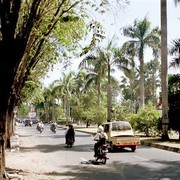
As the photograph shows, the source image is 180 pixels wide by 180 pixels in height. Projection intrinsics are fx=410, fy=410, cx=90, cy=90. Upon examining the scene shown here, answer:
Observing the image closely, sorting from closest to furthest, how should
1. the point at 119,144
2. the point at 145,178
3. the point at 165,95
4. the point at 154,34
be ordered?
1. the point at 145,178
2. the point at 119,144
3. the point at 165,95
4. the point at 154,34

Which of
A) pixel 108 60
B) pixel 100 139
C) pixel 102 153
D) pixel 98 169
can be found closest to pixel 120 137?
pixel 100 139

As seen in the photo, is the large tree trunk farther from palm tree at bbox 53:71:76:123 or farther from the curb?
palm tree at bbox 53:71:76:123

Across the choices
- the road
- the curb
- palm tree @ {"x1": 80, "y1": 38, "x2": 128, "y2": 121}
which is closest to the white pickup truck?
the curb

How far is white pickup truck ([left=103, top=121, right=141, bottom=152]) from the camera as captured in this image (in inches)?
859

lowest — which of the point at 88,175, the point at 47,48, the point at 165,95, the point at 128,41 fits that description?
the point at 88,175

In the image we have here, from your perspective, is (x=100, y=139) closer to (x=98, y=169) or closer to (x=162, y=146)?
(x=98, y=169)

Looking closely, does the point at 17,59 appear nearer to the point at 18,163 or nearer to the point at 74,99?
the point at 18,163

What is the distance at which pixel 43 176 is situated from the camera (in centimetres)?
1288

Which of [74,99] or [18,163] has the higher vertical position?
[74,99]

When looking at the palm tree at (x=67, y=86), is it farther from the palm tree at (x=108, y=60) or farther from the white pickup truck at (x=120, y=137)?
the white pickup truck at (x=120, y=137)

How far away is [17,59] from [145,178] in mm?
5175

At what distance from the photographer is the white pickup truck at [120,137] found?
21812 millimetres

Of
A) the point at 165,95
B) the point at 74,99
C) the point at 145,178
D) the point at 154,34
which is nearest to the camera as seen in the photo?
the point at 145,178

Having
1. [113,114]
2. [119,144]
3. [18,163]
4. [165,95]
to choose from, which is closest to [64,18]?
[18,163]
